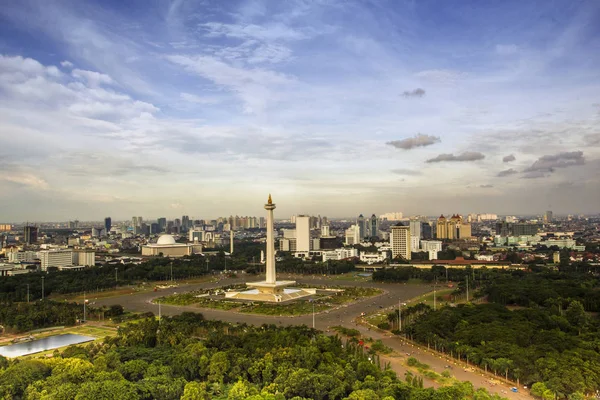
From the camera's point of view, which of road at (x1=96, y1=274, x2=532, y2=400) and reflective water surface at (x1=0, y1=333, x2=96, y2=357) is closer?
road at (x1=96, y1=274, x2=532, y2=400)

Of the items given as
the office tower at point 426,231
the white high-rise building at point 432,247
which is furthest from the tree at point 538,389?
the office tower at point 426,231

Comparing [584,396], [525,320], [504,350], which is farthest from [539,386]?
[525,320]

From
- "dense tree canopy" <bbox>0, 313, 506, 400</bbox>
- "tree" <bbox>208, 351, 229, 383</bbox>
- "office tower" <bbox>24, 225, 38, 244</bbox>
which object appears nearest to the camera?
"dense tree canopy" <bbox>0, 313, 506, 400</bbox>

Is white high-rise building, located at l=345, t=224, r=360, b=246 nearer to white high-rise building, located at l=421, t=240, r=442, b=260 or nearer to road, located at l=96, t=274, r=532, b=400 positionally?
white high-rise building, located at l=421, t=240, r=442, b=260

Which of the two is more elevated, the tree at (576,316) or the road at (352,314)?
the tree at (576,316)

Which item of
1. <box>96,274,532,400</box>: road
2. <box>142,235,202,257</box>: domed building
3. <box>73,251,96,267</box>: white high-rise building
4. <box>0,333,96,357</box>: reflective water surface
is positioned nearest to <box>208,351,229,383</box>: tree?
<box>96,274,532,400</box>: road

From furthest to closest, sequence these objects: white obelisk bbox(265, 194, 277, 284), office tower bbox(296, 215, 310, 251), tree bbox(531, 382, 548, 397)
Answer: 1. office tower bbox(296, 215, 310, 251)
2. white obelisk bbox(265, 194, 277, 284)
3. tree bbox(531, 382, 548, 397)

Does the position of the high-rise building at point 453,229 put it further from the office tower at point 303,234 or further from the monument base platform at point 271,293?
the monument base platform at point 271,293

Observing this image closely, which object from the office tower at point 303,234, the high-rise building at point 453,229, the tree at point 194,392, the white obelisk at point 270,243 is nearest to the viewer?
the tree at point 194,392
